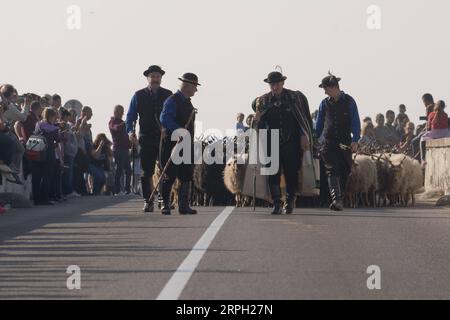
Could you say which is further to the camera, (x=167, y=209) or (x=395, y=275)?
(x=167, y=209)

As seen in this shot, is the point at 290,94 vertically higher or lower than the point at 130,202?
higher

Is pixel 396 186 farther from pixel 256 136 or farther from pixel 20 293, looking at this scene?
pixel 20 293

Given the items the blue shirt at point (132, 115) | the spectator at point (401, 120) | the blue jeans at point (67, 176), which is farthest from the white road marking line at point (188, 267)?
the spectator at point (401, 120)

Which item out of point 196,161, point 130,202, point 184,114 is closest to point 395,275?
point 184,114

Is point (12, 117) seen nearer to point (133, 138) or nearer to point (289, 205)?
point (133, 138)

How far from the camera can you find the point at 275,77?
23297 millimetres

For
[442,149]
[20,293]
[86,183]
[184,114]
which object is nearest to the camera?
[20,293]

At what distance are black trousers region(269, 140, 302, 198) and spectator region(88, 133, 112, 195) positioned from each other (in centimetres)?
1216

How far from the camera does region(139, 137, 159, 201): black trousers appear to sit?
24.0 metres

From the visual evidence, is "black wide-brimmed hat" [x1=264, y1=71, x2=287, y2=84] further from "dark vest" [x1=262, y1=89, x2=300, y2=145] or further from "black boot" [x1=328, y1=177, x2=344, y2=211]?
"black boot" [x1=328, y1=177, x2=344, y2=211]

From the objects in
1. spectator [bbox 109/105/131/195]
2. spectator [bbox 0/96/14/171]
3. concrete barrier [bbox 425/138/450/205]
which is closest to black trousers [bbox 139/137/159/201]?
spectator [bbox 0/96/14/171]
